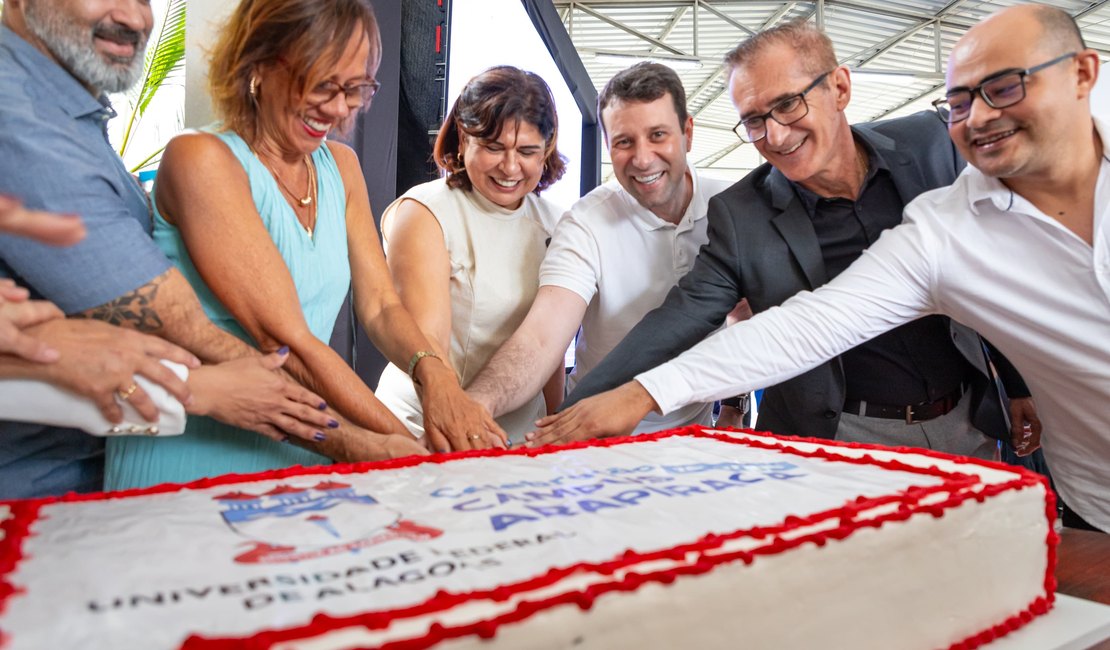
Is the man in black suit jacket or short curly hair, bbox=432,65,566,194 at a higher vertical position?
short curly hair, bbox=432,65,566,194

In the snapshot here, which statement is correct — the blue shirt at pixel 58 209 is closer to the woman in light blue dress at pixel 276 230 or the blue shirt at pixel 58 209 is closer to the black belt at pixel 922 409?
the woman in light blue dress at pixel 276 230

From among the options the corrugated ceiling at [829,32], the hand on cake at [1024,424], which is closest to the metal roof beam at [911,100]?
the corrugated ceiling at [829,32]

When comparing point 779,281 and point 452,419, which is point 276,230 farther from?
point 779,281

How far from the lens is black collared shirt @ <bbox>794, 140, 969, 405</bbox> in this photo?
Result: 188cm

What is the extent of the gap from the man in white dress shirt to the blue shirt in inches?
30.9

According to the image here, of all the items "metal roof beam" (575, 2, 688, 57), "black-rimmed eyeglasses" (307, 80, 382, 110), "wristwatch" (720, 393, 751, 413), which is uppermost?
"metal roof beam" (575, 2, 688, 57)

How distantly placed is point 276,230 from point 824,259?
3.94 feet

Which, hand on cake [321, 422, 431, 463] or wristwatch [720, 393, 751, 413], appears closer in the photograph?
hand on cake [321, 422, 431, 463]

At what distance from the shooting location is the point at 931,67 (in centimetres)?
1152

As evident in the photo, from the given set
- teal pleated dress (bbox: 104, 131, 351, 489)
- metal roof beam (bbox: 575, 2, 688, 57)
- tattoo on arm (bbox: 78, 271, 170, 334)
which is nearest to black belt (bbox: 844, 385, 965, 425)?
teal pleated dress (bbox: 104, 131, 351, 489)

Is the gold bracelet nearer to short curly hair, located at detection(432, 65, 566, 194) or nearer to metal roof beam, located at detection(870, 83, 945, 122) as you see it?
short curly hair, located at detection(432, 65, 566, 194)

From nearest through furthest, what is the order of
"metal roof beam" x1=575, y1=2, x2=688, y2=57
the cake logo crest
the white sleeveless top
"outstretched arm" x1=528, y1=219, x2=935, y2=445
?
the cake logo crest → "outstretched arm" x1=528, y1=219, x2=935, y2=445 → the white sleeveless top → "metal roof beam" x1=575, y1=2, x2=688, y2=57

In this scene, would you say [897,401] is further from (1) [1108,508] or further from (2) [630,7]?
(2) [630,7]

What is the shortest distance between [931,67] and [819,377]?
1115 cm
